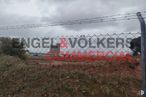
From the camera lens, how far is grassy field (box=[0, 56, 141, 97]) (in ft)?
19.2

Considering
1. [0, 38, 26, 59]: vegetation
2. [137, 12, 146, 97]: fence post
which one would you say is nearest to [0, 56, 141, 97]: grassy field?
[137, 12, 146, 97]: fence post

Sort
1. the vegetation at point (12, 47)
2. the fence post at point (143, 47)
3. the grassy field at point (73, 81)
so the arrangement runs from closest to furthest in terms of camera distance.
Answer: the fence post at point (143, 47) < the grassy field at point (73, 81) < the vegetation at point (12, 47)

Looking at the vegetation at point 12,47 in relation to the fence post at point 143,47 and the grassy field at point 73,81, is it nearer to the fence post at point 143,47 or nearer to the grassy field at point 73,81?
the grassy field at point 73,81

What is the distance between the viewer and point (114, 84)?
602 cm

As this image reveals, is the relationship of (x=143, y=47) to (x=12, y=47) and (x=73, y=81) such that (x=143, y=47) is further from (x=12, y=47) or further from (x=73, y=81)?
(x=12, y=47)

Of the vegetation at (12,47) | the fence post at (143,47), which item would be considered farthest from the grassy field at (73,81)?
the vegetation at (12,47)

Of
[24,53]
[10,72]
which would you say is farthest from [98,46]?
[24,53]

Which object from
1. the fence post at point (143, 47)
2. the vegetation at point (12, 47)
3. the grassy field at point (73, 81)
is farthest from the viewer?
the vegetation at point (12, 47)

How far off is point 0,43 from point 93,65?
4.82 metres

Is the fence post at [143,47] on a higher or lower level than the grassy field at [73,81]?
higher

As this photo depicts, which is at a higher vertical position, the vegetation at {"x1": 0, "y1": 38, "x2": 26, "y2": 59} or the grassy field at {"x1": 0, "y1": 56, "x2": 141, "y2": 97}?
the vegetation at {"x1": 0, "y1": 38, "x2": 26, "y2": 59}

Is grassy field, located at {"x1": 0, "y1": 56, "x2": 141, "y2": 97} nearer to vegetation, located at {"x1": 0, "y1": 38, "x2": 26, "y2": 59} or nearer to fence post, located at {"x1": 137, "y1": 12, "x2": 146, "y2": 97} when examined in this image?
fence post, located at {"x1": 137, "y1": 12, "x2": 146, "y2": 97}

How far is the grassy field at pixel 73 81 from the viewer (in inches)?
231

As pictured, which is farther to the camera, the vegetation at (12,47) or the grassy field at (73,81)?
the vegetation at (12,47)
